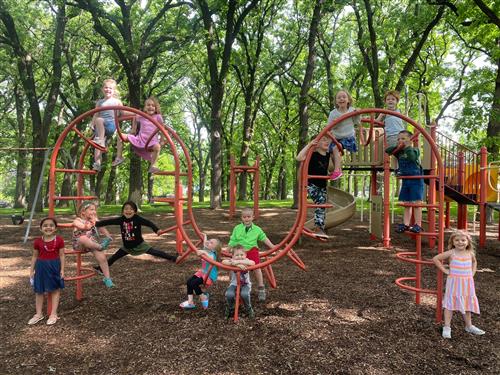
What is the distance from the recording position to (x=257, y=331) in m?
3.89

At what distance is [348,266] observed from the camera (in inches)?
262

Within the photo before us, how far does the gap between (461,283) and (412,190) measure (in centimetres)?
152

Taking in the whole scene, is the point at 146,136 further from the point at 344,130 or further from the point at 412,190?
the point at 412,190

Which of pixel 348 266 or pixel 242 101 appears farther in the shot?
pixel 242 101

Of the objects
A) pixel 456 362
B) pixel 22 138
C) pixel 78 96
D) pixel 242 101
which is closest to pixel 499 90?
pixel 456 362

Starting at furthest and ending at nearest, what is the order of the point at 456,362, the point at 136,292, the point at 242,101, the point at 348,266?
the point at 242,101 → the point at 348,266 → the point at 136,292 → the point at 456,362

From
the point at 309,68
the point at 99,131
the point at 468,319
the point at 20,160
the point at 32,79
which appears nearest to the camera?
the point at 468,319

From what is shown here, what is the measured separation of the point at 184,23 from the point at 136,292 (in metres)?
12.3

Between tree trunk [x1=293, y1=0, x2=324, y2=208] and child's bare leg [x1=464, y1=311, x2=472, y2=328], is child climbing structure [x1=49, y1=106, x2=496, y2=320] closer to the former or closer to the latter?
child's bare leg [x1=464, y1=311, x2=472, y2=328]

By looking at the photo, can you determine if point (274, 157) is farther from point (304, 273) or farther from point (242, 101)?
point (304, 273)

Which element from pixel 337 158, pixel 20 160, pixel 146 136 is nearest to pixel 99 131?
pixel 146 136

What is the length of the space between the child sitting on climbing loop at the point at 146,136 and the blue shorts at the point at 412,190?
11.0 feet

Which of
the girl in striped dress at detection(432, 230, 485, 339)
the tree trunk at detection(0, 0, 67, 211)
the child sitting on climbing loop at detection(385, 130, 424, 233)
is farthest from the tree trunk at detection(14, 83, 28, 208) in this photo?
the girl in striped dress at detection(432, 230, 485, 339)

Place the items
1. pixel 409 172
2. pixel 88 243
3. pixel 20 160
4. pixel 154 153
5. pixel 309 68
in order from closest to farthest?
pixel 88 243 → pixel 409 172 → pixel 154 153 → pixel 309 68 → pixel 20 160
